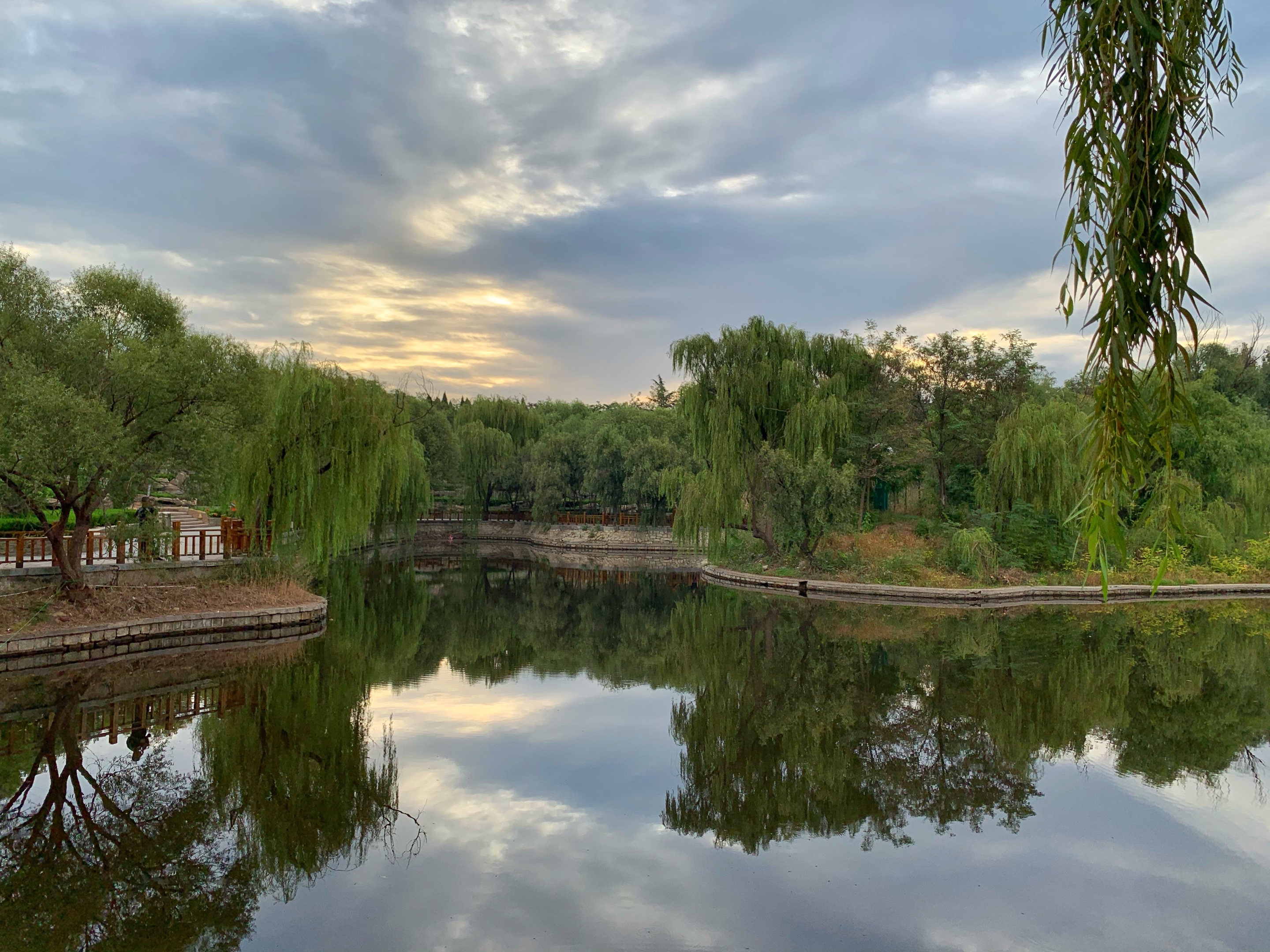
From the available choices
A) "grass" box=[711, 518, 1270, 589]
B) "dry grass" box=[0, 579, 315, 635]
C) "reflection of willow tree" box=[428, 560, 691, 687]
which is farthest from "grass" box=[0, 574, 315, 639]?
"grass" box=[711, 518, 1270, 589]

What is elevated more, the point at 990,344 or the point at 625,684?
the point at 990,344

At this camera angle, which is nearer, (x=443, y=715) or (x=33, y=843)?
(x=33, y=843)

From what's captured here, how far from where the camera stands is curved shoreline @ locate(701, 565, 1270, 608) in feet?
65.3

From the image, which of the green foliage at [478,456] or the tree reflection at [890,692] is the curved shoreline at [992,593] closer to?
the tree reflection at [890,692]

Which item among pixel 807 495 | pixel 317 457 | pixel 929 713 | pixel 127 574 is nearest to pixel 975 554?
pixel 807 495

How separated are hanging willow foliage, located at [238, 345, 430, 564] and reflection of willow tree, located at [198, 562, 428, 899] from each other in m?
4.02

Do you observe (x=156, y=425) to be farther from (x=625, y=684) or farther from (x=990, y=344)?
(x=990, y=344)

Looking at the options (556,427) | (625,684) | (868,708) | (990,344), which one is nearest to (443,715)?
(625,684)

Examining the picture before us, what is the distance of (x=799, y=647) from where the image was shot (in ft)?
46.5

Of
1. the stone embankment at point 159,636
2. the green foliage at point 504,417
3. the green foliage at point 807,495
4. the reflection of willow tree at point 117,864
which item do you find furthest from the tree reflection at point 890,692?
the green foliage at point 504,417

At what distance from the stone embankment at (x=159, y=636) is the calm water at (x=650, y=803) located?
111cm

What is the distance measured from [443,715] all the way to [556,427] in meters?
37.2

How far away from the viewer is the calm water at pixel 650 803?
512 centimetres

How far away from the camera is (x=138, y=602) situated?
1330 cm
